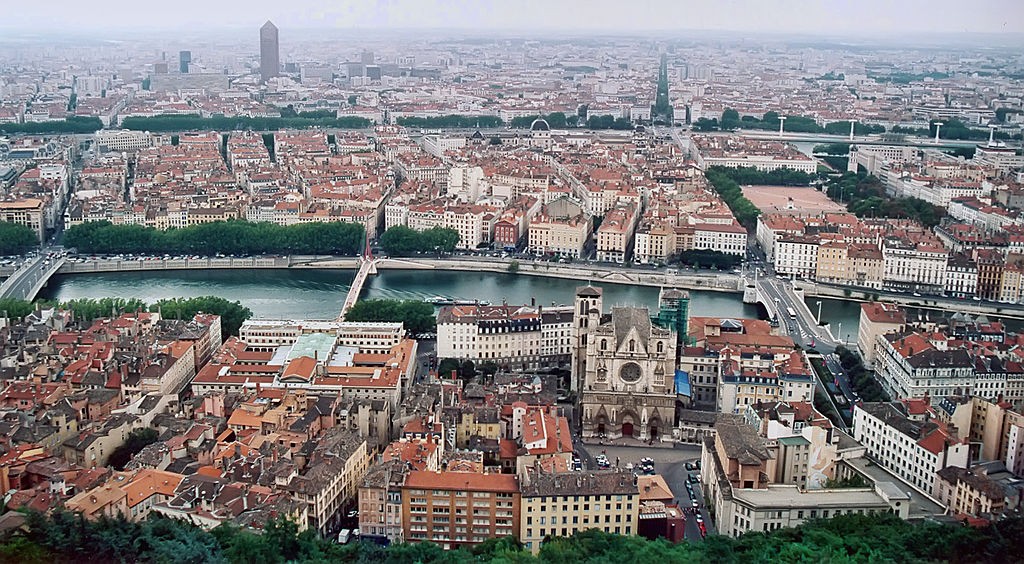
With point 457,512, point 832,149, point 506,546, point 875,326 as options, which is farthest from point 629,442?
point 832,149

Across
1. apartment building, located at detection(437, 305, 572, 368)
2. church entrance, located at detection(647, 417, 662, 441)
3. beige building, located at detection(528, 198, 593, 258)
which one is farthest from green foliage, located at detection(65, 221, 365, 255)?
church entrance, located at detection(647, 417, 662, 441)

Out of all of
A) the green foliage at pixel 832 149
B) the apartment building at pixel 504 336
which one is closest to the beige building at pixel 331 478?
the apartment building at pixel 504 336

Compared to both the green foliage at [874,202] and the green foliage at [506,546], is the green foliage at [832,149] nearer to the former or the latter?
the green foliage at [874,202]

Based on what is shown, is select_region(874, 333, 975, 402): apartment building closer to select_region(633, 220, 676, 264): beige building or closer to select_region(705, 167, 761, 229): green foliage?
select_region(633, 220, 676, 264): beige building

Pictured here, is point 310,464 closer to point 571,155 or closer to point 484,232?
point 484,232

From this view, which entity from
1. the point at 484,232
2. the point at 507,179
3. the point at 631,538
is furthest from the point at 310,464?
the point at 507,179

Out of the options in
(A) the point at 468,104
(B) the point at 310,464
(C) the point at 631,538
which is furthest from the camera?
(A) the point at 468,104
